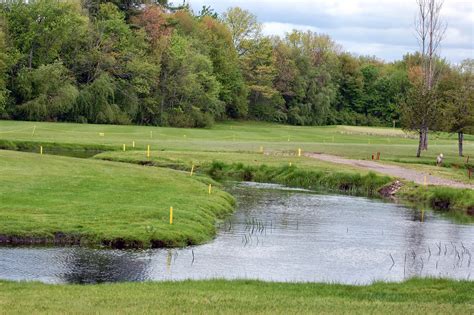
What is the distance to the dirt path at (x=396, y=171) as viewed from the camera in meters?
56.2

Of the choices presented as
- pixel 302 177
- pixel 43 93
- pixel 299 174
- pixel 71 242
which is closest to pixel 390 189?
pixel 302 177

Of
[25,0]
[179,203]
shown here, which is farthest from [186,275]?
[25,0]

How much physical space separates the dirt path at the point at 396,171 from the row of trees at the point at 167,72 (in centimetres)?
1229

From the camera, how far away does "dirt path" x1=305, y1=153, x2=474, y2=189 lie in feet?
184

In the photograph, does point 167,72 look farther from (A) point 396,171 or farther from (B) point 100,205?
(B) point 100,205

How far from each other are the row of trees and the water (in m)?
40.2

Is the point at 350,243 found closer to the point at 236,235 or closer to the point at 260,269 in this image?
the point at 236,235

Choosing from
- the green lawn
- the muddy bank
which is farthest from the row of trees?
the muddy bank

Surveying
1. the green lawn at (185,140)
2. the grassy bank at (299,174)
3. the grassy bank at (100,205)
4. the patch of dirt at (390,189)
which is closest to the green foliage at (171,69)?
the green lawn at (185,140)

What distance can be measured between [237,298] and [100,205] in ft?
58.5

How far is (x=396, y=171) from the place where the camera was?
6338cm

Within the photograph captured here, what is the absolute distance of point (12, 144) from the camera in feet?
248

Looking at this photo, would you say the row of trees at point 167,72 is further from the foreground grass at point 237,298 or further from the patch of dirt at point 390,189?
the foreground grass at point 237,298

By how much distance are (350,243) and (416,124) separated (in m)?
49.0
